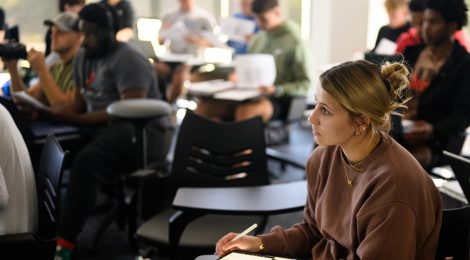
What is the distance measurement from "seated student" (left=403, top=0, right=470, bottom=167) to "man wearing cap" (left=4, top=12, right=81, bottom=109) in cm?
181

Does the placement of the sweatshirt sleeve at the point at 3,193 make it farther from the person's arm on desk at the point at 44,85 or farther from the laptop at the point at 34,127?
the person's arm on desk at the point at 44,85

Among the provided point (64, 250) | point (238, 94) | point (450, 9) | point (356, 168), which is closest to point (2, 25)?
point (64, 250)

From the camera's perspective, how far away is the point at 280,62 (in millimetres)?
4375

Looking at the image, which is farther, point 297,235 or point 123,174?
point 123,174

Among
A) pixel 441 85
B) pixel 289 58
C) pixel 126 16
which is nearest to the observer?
pixel 441 85

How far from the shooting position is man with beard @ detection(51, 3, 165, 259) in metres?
2.99

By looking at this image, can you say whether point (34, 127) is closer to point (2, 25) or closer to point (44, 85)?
point (44, 85)

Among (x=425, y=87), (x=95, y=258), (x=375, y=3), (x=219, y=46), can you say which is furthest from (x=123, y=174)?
(x=375, y=3)

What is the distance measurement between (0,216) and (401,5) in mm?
3422

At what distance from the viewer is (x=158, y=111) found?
2.70m

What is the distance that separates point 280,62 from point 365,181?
298cm

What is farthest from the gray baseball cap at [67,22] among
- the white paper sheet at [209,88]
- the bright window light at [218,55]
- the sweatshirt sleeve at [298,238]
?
the sweatshirt sleeve at [298,238]

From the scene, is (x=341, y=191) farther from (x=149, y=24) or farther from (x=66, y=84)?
(x=149, y=24)

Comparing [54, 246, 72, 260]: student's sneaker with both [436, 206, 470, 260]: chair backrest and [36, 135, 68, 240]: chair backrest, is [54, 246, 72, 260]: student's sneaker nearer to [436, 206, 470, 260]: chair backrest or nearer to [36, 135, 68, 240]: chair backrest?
[36, 135, 68, 240]: chair backrest
